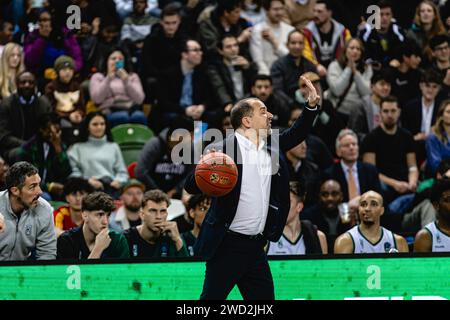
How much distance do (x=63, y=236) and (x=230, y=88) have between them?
4.70 metres

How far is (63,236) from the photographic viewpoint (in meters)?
10.1

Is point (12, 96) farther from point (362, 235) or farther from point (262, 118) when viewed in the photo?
point (262, 118)

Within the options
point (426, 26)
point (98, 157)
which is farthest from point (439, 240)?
point (426, 26)

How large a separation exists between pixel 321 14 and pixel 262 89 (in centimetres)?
205

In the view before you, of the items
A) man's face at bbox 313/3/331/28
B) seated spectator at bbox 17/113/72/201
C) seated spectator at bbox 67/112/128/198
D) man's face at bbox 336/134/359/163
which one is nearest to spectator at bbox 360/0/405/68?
man's face at bbox 313/3/331/28

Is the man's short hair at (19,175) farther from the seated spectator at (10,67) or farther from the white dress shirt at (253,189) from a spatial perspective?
the seated spectator at (10,67)

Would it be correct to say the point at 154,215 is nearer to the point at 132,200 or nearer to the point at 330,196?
the point at 132,200

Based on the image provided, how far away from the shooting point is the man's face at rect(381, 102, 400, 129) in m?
13.3

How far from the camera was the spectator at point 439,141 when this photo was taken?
43.2ft

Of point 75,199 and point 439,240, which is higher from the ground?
point 75,199

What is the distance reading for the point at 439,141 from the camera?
13.2 metres

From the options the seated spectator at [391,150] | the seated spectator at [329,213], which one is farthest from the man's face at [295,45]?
the seated spectator at [329,213]

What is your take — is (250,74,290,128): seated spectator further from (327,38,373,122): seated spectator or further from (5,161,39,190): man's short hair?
(5,161,39,190): man's short hair

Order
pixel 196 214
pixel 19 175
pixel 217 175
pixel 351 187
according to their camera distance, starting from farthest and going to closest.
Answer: pixel 351 187
pixel 196 214
pixel 19 175
pixel 217 175
